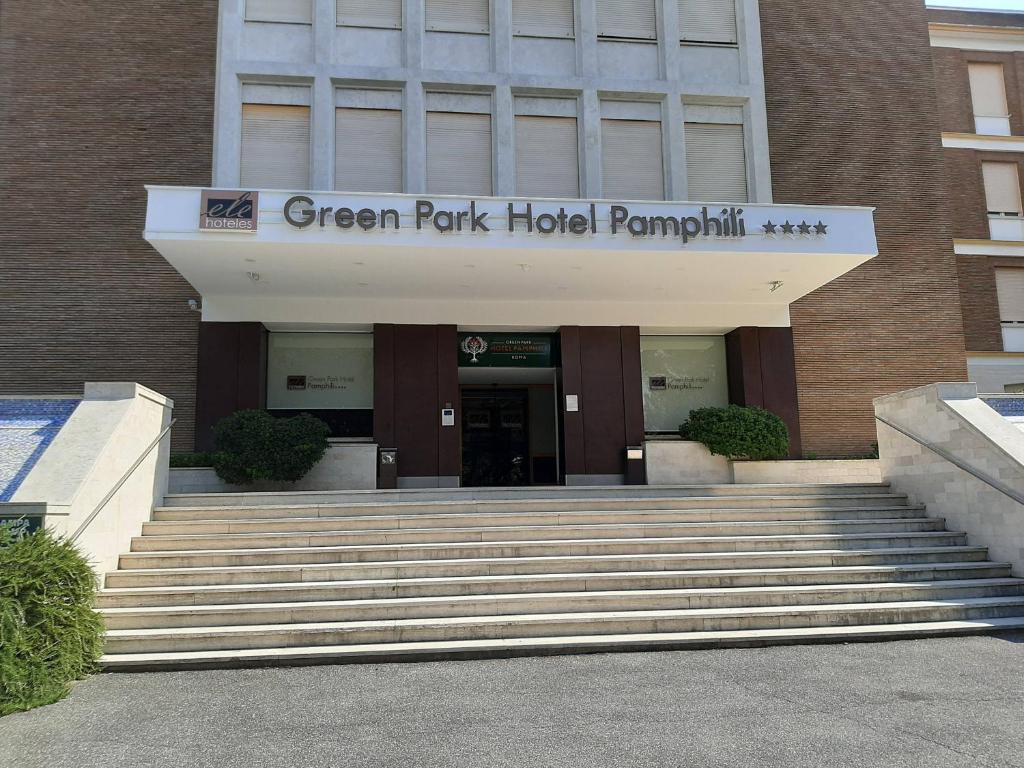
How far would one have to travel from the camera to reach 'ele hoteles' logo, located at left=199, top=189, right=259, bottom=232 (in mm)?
10891

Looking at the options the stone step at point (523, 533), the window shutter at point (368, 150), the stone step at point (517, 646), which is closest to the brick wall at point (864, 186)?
the stone step at point (523, 533)

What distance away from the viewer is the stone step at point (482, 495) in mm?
9930

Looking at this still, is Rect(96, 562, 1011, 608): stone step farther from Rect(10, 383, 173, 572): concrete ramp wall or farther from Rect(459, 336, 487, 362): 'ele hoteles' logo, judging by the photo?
Rect(459, 336, 487, 362): 'ele hoteles' logo

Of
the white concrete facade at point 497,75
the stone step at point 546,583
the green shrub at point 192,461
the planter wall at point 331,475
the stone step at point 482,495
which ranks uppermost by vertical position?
the white concrete facade at point 497,75

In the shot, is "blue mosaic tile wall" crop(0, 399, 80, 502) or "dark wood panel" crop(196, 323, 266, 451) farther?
"dark wood panel" crop(196, 323, 266, 451)

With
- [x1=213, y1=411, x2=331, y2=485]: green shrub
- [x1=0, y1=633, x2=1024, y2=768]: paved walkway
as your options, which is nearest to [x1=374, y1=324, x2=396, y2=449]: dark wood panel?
[x1=213, y1=411, x2=331, y2=485]: green shrub

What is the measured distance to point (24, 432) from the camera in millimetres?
7973

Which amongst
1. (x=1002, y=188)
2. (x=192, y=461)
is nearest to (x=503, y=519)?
(x=192, y=461)

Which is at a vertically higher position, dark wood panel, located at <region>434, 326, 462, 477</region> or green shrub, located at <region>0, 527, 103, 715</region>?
dark wood panel, located at <region>434, 326, 462, 477</region>

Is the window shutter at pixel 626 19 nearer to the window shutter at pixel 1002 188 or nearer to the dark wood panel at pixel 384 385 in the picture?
the dark wood panel at pixel 384 385

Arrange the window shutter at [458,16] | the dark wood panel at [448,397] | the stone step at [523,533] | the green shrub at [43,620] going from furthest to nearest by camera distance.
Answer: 1. the window shutter at [458,16]
2. the dark wood panel at [448,397]
3. the stone step at [523,533]
4. the green shrub at [43,620]

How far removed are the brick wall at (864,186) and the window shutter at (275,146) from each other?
31.5 feet

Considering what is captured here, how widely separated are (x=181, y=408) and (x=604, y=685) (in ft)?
34.9

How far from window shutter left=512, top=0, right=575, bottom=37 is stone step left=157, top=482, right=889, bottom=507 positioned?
9427 mm
